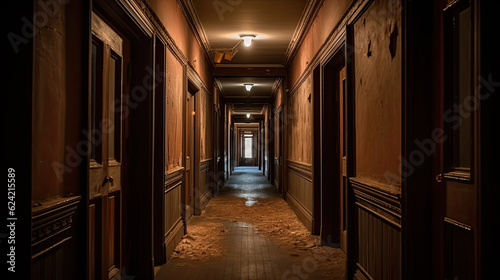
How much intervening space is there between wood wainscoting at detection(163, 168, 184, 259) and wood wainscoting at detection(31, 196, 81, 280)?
7.31ft

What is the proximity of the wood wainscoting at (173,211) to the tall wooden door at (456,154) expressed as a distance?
2.89m

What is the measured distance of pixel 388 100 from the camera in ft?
9.24

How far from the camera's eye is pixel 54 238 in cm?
203

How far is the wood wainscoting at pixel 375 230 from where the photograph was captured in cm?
271

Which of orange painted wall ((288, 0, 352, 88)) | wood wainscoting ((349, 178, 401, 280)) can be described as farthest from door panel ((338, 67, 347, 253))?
wood wainscoting ((349, 178, 401, 280))

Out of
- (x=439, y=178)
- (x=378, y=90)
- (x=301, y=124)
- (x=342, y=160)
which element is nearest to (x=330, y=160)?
(x=342, y=160)

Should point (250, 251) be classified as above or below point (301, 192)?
below

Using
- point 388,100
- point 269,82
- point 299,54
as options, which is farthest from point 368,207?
point 269,82

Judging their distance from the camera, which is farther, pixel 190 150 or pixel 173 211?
pixel 190 150

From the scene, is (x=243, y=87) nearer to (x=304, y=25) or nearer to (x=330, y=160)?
(x=304, y=25)

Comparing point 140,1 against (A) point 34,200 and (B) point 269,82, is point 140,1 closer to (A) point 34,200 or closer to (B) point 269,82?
(A) point 34,200

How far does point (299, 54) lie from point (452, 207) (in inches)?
221

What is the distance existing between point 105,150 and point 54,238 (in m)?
1.17

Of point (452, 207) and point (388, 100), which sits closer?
Answer: point (452, 207)
